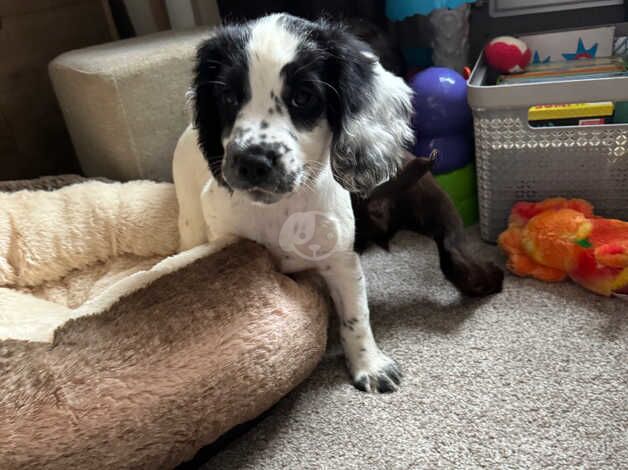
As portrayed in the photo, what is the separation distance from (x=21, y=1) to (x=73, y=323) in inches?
50.0

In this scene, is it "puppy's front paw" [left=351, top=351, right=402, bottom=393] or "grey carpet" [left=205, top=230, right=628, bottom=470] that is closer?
"grey carpet" [left=205, top=230, right=628, bottom=470]

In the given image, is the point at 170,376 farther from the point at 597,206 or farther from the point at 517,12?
the point at 517,12

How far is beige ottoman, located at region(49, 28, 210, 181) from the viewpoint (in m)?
1.39

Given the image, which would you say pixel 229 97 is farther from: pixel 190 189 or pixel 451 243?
pixel 451 243

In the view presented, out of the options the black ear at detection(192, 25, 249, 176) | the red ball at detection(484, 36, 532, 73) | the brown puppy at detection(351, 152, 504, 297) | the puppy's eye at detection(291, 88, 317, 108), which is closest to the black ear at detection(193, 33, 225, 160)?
the black ear at detection(192, 25, 249, 176)

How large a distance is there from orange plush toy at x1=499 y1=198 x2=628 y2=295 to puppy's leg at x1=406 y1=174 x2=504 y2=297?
104 mm

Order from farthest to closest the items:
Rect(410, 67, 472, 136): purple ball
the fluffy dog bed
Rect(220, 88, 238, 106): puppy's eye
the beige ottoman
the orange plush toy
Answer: Rect(410, 67, 472, 136): purple ball → the beige ottoman → the orange plush toy → Rect(220, 88, 238, 106): puppy's eye → the fluffy dog bed

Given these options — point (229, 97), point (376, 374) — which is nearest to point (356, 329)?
point (376, 374)

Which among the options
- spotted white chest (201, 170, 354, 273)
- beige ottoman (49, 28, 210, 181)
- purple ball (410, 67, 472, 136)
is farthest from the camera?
purple ball (410, 67, 472, 136)

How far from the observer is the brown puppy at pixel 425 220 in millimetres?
1305

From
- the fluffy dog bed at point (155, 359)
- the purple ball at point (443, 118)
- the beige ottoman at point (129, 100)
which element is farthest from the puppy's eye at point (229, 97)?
the purple ball at point (443, 118)

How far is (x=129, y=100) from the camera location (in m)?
1.40

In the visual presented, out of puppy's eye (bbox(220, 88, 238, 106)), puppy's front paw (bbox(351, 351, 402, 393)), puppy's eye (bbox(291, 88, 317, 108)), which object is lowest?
puppy's front paw (bbox(351, 351, 402, 393))

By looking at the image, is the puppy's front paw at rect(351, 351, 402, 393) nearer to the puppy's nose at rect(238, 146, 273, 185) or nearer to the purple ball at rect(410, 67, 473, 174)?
the puppy's nose at rect(238, 146, 273, 185)
